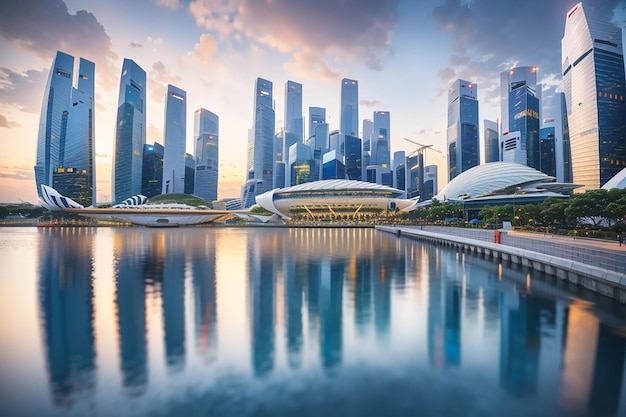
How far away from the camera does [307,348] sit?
9898mm

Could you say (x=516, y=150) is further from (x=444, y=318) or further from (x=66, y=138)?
(x=66, y=138)

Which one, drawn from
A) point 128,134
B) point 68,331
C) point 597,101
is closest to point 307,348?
point 68,331

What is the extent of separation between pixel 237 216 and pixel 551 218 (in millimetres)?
106203

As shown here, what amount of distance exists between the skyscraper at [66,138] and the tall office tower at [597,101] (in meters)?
191

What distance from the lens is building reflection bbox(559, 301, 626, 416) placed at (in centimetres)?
720

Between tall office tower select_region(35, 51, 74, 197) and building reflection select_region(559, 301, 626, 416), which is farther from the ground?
tall office tower select_region(35, 51, 74, 197)

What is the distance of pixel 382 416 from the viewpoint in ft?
21.4

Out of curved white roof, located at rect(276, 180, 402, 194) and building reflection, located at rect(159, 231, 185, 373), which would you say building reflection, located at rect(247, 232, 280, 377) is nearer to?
building reflection, located at rect(159, 231, 185, 373)

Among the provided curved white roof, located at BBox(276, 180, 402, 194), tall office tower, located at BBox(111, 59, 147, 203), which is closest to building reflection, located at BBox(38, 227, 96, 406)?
curved white roof, located at BBox(276, 180, 402, 194)

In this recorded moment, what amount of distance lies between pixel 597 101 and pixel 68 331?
5683 inches

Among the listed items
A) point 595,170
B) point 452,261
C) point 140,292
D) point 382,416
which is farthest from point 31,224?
point 595,170

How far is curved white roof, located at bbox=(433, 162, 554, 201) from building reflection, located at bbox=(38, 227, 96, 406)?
10281cm

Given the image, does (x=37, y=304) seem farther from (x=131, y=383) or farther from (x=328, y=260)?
(x=328, y=260)

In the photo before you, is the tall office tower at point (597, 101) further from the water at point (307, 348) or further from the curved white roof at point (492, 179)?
the water at point (307, 348)
